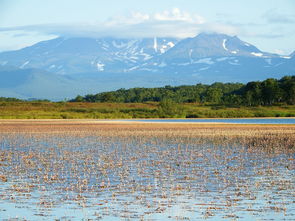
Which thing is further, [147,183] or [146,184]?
[147,183]

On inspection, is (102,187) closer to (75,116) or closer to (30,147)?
(30,147)

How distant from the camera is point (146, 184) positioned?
24.5 m

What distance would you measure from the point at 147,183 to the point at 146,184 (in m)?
0.28

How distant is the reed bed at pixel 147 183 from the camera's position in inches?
769

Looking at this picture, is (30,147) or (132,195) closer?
(132,195)

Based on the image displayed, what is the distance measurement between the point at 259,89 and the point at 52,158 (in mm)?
126230

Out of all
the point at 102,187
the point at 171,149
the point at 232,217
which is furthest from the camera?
the point at 171,149

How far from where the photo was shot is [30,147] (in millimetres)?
41125

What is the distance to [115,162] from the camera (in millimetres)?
31719

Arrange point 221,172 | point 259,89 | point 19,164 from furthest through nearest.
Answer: point 259,89 < point 19,164 < point 221,172

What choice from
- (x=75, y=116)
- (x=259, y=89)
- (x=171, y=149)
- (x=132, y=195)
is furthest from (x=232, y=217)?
(x=259, y=89)

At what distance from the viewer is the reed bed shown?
19.5 metres

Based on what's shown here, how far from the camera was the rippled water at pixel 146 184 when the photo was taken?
19.4 meters

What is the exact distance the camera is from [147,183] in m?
24.8
